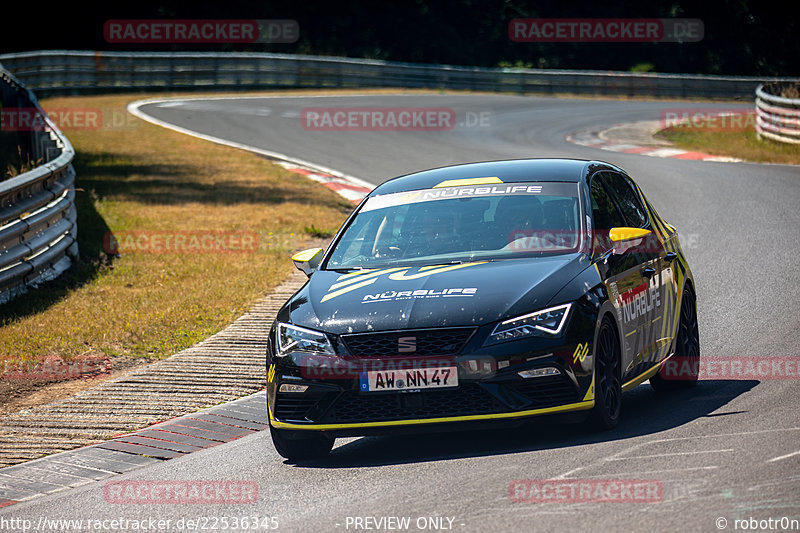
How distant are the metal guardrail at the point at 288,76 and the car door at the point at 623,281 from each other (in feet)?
97.6

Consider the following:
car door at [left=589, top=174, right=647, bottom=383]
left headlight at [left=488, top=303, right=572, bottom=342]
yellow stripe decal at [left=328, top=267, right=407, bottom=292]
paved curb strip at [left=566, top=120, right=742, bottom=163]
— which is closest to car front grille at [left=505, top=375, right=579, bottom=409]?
left headlight at [left=488, top=303, right=572, bottom=342]

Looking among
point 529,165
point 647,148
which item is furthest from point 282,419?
point 647,148

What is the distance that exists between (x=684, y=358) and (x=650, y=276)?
915 millimetres

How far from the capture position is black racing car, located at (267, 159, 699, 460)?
6277 millimetres

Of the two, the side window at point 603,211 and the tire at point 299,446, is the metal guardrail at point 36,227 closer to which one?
the tire at point 299,446

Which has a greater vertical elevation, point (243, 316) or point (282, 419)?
point (282, 419)

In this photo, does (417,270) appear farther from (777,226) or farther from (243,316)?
(777,226)

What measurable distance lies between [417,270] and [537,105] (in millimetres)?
29878

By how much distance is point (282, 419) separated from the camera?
6.72 metres

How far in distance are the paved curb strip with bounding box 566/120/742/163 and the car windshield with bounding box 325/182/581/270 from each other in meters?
16.2

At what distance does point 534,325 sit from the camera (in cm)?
632

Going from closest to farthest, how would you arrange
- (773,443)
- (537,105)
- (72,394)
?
(773,443) < (72,394) < (537,105)

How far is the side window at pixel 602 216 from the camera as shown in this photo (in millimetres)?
7266

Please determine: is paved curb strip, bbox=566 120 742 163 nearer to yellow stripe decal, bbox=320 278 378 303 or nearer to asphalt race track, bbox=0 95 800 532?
asphalt race track, bbox=0 95 800 532
